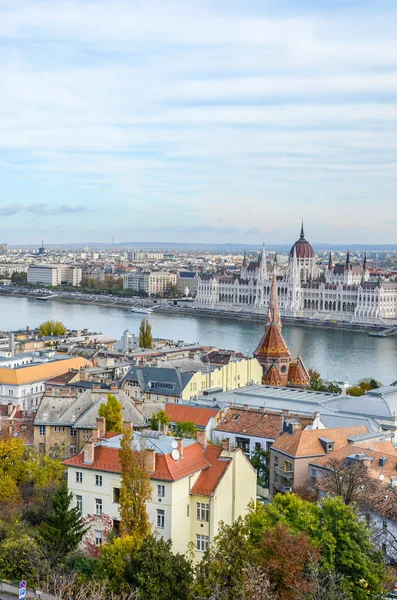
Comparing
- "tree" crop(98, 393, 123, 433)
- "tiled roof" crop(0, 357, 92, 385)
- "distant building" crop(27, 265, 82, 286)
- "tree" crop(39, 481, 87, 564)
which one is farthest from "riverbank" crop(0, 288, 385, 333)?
"tree" crop(39, 481, 87, 564)

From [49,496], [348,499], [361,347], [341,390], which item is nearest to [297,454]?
[348,499]

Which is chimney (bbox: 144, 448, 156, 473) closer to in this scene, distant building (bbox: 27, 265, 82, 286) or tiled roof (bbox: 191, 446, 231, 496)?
tiled roof (bbox: 191, 446, 231, 496)

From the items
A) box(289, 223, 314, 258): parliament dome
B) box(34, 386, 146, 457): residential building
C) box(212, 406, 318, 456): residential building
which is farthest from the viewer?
box(289, 223, 314, 258): parliament dome

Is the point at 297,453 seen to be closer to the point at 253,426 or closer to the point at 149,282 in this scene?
the point at 253,426

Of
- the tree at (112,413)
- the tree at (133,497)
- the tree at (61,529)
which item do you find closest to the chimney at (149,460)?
the tree at (133,497)

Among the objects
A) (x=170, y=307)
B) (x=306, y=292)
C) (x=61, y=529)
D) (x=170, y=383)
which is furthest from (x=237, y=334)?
(x=61, y=529)

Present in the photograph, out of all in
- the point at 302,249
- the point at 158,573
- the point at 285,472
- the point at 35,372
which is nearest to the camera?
the point at 158,573

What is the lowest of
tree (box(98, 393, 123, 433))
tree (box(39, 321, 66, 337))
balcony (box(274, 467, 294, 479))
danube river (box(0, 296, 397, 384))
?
danube river (box(0, 296, 397, 384))
